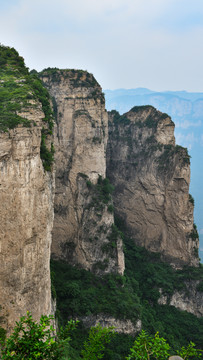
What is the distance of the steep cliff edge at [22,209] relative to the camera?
13.7 m

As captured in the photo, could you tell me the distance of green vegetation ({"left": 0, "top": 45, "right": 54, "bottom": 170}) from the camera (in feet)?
47.6

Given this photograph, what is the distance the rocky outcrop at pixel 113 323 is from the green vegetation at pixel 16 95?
15.4 metres

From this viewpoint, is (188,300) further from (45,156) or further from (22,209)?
(22,209)

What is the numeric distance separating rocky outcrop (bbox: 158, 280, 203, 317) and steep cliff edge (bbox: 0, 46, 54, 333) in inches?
802

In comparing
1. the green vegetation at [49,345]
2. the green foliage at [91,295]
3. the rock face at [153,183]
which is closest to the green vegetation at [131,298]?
the green foliage at [91,295]

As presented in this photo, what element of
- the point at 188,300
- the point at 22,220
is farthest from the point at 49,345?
the point at 188,300

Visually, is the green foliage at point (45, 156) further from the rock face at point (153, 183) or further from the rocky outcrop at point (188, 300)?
the rocky outcrop at point (188, 300)

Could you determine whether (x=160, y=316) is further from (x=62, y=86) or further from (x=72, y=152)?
(x=62, y=86)

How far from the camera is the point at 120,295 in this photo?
2739 cm

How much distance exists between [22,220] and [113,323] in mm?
16280

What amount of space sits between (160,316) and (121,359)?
364 inches

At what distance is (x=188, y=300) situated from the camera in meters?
33.2

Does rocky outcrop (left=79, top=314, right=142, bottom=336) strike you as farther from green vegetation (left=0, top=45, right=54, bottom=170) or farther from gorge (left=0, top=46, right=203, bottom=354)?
green vegetation (left=0, top=45, right=54, bottom=170)

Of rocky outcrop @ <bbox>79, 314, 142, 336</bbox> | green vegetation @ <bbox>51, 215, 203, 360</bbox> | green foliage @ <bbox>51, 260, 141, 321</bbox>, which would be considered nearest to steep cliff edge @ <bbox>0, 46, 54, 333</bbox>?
green foliage @ <bbox>51, 260, 141, 321</bbox>
